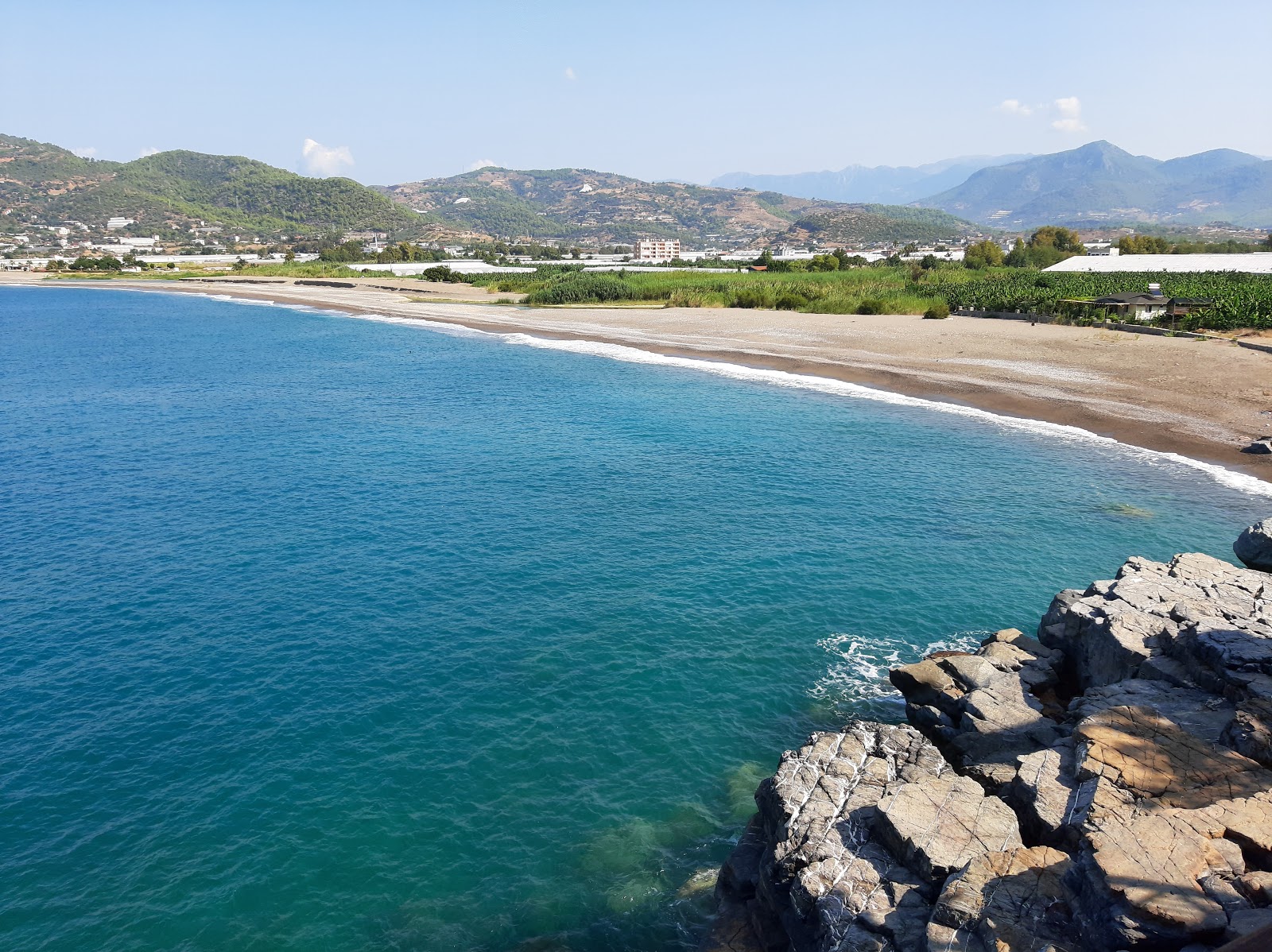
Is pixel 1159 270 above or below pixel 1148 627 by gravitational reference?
above

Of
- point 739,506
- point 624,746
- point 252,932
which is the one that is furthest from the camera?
point 739,506

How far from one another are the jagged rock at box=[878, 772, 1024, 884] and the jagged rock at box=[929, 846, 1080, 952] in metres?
0.32

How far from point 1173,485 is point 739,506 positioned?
12954 millimetres

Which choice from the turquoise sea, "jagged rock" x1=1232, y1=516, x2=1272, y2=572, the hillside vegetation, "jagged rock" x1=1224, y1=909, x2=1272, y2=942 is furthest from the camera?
the hillside vegetation

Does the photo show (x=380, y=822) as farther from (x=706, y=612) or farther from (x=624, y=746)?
(x=706, y=612)

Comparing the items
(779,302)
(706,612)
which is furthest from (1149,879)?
(779,302)

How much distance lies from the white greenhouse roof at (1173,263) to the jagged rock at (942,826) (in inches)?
3004

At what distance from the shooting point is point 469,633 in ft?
54.9

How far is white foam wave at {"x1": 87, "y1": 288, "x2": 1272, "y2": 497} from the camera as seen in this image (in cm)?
2520

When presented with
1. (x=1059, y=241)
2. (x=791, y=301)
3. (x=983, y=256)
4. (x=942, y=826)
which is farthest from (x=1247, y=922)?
(x=1059, y=241)

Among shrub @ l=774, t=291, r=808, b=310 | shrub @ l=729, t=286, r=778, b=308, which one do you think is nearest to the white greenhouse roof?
shrub @ l=774, t=291, r=808, b=310

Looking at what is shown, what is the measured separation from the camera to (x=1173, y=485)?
2381cm

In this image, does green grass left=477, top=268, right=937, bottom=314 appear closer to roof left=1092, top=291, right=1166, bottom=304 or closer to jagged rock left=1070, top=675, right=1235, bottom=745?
roof left=1092, top=291, right=1166, bottom=304

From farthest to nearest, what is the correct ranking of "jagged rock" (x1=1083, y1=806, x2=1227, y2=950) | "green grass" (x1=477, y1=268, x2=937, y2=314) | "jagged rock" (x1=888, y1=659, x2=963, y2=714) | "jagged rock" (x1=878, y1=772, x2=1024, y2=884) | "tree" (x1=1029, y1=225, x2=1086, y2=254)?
"tree" (x1=1029, y1=225, x2=1086, y2=254) → "green grass" (x1=477, y1=268, x2=937, y2=314) → "jagged rock" (x1=888, y1=659, x2=963, y2=714) → "jagged rock" (x1=878, y1=772, x2=1024, y2=884) → "jagged rock" (x1=1083, y1=806, x2=1227, y2=950)
